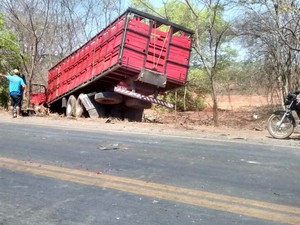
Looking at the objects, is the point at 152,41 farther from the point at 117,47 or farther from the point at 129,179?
the point at 129,179

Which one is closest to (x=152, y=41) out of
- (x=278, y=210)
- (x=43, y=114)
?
(x=43, y=114)

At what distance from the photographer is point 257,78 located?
23641mm

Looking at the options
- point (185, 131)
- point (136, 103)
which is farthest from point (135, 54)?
point (185, 131)

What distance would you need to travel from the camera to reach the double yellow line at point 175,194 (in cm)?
337

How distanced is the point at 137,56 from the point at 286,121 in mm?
4485

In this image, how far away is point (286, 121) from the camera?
10.1m

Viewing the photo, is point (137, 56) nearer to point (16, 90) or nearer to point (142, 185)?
point (16, 90)

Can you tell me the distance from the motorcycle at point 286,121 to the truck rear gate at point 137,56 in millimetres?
3612

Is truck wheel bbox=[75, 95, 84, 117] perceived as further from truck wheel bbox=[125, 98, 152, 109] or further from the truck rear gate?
truck wheel bbox=[125, 98, 152, 109]

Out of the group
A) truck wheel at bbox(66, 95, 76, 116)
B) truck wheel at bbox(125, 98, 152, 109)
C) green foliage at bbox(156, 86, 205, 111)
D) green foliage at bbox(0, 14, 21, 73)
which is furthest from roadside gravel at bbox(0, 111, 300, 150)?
green foliage at bbox(156, 86, 205, 111)

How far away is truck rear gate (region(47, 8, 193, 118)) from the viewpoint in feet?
38.7

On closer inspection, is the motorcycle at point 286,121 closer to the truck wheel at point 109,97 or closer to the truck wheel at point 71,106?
the truck wheel at point 109,97

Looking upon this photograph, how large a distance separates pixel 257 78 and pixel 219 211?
21.2m

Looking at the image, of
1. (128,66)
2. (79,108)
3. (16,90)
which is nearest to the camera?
(128,66)
